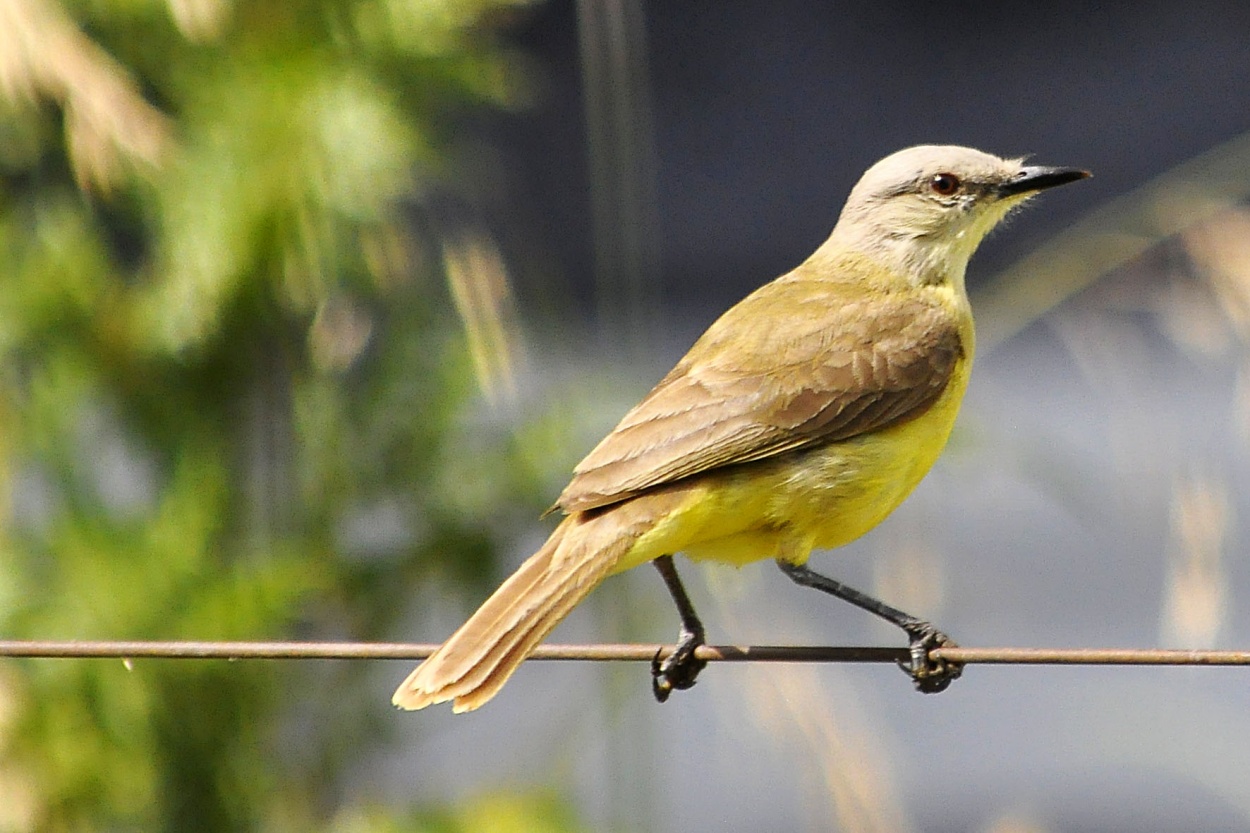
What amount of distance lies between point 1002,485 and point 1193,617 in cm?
333

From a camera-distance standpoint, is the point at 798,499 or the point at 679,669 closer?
the point at 798,499

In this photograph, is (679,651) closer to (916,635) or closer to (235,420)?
(916,635)

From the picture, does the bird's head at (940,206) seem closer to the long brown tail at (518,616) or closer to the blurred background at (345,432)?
the blurred background at (345,432)

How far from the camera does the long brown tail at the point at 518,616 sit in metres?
3.11

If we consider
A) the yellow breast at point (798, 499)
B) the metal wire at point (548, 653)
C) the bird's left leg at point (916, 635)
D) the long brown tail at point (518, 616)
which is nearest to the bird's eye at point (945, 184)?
the yellow breast at point (798, 499)

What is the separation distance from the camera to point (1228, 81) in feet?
23.0

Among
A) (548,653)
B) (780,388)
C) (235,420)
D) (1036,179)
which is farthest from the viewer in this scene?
(235,420)

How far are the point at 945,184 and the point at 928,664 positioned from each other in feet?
4.41

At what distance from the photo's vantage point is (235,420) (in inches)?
176

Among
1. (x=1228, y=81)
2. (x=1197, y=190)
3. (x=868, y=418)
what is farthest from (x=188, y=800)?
(x=1228, y=81)

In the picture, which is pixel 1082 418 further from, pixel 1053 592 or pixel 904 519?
pixel 904 519

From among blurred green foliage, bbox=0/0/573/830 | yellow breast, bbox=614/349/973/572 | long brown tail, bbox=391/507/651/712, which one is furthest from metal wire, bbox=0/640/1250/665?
blurred green foliage, bbox=0/0/573/830

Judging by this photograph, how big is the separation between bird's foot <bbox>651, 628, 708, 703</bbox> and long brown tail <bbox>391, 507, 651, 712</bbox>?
0.43 meters

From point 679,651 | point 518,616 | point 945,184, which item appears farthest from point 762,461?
point 945,184
